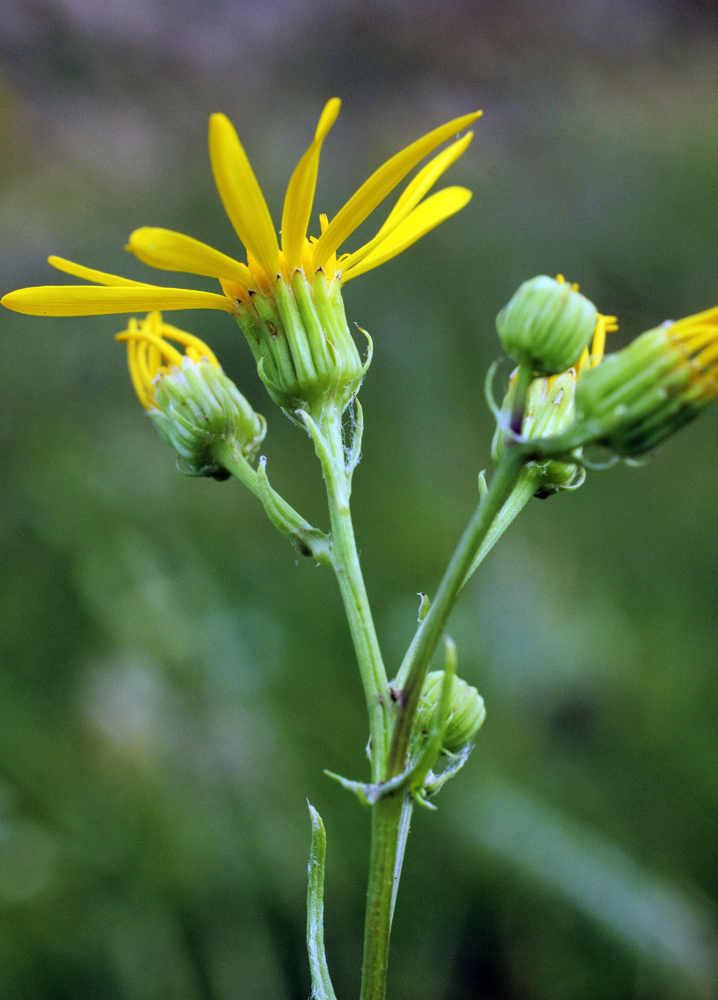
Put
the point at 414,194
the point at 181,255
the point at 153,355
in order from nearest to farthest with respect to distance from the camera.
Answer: the point at 181,255, the point at 414,194, the point at 153,355

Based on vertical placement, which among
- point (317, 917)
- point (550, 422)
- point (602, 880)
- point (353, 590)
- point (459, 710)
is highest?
point (550, 422)

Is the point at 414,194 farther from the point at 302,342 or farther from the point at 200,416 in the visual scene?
the point at 200,416

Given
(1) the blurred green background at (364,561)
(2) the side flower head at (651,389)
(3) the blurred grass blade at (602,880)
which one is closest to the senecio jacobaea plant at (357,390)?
(2) the side flower head at (651,389)

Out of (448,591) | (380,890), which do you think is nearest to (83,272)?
(448,591)

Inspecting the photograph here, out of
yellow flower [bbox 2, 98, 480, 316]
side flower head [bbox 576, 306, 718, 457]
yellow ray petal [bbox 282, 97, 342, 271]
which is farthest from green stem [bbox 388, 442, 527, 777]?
yellow ray petal [bbox 282, 97, 342, 271]

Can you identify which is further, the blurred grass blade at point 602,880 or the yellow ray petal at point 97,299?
the blurred grass blade at point 602,880

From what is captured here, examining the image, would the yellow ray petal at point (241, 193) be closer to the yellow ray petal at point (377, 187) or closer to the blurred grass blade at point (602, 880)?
the yellow ray petal at point (377, 187)
